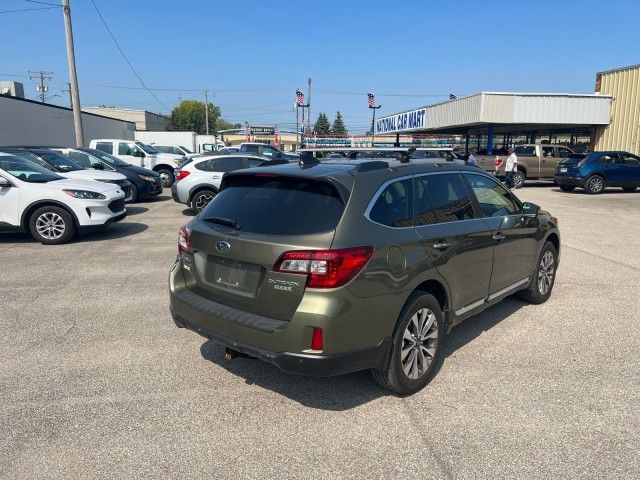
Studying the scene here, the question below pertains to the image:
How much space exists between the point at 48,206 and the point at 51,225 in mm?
346

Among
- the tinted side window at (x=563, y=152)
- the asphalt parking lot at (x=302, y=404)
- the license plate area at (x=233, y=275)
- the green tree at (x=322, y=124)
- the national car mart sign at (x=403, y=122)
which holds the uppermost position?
the green tree at (x=322, y=124)

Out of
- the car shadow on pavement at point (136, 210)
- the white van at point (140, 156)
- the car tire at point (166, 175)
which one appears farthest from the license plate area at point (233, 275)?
the car tire at point (166, 175)

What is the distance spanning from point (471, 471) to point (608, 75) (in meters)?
27.4

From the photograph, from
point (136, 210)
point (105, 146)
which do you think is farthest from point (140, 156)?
point (136, 210)

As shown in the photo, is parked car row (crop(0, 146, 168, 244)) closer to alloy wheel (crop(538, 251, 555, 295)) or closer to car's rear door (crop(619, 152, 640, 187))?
alloy wheel (crop(538, 251, 555, 295))

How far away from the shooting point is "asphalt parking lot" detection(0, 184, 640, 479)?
2812 millimetres

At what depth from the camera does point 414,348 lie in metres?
3.54

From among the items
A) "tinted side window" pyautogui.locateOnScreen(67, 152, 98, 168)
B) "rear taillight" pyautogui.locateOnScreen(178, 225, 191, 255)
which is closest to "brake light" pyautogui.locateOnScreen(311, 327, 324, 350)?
"rear taillight" pyautogui.locateOnScreen(178, 225, 191, 255)

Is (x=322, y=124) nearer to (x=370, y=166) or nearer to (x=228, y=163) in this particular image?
(x=228, y=163)

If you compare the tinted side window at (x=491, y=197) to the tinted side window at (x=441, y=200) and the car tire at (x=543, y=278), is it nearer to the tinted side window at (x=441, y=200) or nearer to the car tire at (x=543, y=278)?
the tinted side window at (x=441, y=200)

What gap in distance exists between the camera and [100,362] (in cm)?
408

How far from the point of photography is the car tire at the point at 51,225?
28.8 feet

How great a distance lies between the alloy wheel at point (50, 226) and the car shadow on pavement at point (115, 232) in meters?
0.48

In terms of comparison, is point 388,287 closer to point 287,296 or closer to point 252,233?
point 287,296
